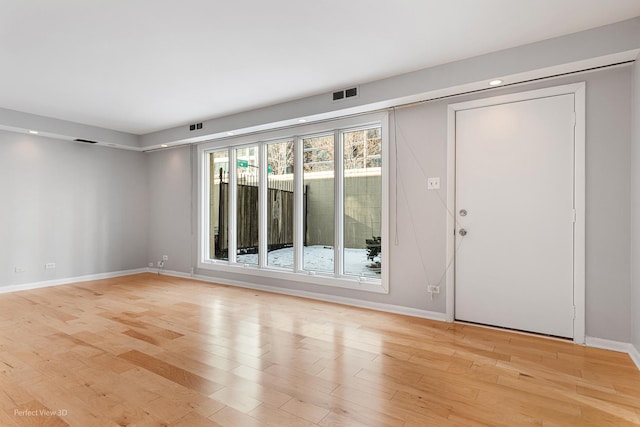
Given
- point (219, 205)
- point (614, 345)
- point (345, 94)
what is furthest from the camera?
point (219, 205)

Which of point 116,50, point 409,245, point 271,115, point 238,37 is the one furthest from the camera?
point 271,115

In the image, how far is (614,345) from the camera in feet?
9.66

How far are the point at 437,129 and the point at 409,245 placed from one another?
1.39m

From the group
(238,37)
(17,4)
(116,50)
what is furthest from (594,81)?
(17,4)

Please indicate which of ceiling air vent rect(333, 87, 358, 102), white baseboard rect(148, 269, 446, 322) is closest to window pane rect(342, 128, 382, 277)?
white baseboard rect(148, 269, 446, 322)

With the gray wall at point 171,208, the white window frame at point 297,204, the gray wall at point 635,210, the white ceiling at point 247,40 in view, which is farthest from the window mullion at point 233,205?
the gray wall at point 635,210

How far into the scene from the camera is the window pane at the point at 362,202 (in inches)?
173

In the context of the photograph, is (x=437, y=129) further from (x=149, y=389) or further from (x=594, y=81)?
(x=149, y=389)

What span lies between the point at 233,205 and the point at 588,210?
16.0 ft

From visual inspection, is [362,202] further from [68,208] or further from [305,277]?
[68,208]

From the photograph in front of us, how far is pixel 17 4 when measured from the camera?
8.09 ft

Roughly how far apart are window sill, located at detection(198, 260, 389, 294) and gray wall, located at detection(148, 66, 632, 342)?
76mm

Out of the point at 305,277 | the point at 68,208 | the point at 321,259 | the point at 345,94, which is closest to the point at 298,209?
the point at 321,259

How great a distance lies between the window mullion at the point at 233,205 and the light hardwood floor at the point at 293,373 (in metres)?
1.86
